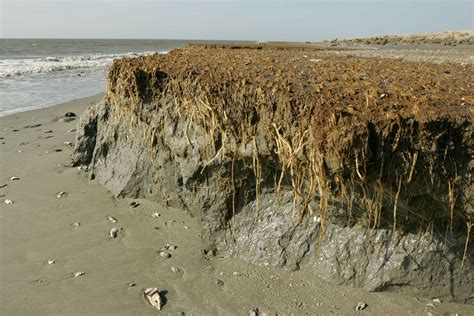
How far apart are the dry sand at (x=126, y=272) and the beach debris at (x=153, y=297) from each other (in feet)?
0.14

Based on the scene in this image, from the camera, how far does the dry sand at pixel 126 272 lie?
325 centimetres

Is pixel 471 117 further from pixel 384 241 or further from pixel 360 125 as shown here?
pixel 384 241

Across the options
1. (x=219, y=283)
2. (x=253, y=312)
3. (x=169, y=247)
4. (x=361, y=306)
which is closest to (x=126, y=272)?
(x=169, y=247)

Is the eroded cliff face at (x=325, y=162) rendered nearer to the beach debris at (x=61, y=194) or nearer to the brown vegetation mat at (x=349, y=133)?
the brown vegetation mat at (x=349, y=133)

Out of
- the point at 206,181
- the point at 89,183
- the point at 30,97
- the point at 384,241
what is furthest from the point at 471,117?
the point at 30,97

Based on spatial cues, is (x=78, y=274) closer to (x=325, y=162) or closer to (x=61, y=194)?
(x=61, y=194)

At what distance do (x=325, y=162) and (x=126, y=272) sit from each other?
Answer: 6.66 ft

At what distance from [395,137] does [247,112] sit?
4.03 ft

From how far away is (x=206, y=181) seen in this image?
4008 millimetres

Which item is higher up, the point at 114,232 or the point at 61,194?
the point at 61,194

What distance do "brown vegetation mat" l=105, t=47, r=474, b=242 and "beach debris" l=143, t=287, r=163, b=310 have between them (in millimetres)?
1139

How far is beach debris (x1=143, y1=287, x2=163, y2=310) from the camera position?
3277mm

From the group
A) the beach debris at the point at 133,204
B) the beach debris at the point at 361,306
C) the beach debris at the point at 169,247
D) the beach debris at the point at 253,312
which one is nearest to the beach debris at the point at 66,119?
the beach debris at the point at 133,204

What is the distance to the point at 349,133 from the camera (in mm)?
2785
